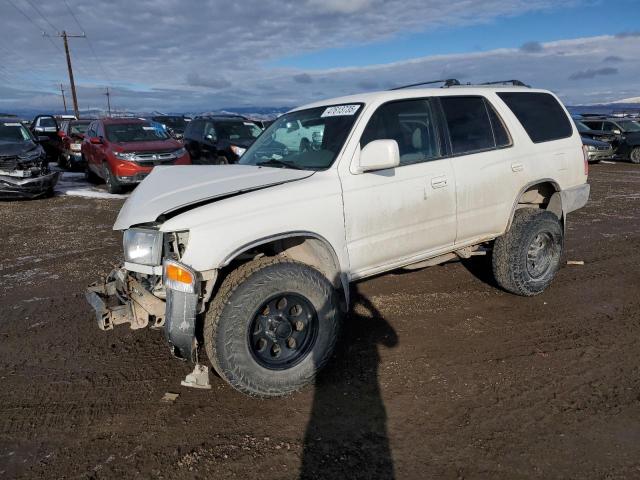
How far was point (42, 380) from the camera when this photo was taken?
143 inches

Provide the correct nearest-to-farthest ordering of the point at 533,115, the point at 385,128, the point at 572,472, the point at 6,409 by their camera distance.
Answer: the point at 572,472, the point at 6,409, the point at 385,128, the point at 533,115

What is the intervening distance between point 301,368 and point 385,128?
197 cm

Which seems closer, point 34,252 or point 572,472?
point 572,472

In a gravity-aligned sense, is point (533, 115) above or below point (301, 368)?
above

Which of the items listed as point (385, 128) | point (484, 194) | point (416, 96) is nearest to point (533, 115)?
point (484, 194)

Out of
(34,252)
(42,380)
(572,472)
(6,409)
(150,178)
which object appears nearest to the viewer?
(572,472)

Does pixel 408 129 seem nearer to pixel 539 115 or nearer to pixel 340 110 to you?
pixel 340 110

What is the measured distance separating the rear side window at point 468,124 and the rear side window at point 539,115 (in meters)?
0.43

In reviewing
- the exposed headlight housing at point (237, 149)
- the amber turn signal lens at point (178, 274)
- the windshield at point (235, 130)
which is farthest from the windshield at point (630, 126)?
the amber turn signal lens at point (178, 274)

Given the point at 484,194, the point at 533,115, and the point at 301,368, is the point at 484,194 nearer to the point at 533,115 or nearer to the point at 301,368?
the point at 533,115

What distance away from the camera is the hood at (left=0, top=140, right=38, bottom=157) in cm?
1061

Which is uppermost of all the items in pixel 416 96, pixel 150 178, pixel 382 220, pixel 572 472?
pixel 416 96

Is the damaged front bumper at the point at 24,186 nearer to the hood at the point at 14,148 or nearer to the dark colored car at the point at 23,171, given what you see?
the dark colored car at the point at 23,171

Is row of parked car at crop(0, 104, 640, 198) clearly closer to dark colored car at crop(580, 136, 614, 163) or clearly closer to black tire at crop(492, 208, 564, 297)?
black tire at crop(492, 208, 564, 297)
